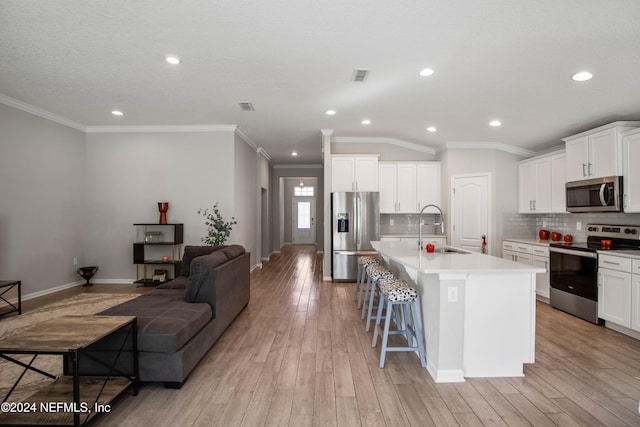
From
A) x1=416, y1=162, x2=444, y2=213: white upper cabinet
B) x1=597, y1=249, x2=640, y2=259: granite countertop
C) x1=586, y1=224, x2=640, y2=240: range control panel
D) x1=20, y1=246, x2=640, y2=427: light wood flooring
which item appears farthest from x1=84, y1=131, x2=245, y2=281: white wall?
x1=586, y1=224, x2=640, y2=240: range control panel

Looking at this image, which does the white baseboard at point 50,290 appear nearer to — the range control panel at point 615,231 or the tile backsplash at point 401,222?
the tile backsplash at point 401,222

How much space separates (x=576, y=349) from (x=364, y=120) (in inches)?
157

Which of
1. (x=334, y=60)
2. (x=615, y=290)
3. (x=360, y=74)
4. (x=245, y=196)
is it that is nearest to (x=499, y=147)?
(x=615, y=290)

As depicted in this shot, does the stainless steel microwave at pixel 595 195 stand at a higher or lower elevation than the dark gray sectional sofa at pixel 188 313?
higher

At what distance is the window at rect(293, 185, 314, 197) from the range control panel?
997cm

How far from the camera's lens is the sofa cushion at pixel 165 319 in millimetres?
2371

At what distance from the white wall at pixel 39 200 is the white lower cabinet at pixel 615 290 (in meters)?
7.48

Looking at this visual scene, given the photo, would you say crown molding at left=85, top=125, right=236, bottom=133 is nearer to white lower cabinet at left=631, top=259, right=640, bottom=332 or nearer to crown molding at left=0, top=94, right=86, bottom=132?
crown molding at left=0, top=94, right=86, bottom=132

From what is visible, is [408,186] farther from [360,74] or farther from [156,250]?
[156,250]

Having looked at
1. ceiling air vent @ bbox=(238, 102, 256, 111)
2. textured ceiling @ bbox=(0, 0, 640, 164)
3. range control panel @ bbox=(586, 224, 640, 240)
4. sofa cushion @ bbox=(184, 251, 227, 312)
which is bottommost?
sofa cushion @ bbox=(184, 251, 227, 312)

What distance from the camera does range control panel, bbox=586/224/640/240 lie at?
3910 millimetres

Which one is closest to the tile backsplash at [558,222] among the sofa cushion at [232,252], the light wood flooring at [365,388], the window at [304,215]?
the light wood flooring at [365,388]

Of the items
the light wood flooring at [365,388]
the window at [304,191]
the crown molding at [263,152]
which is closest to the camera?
the light wood flooring at [365,388]

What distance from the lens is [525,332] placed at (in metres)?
2.66
